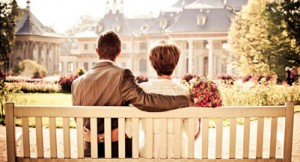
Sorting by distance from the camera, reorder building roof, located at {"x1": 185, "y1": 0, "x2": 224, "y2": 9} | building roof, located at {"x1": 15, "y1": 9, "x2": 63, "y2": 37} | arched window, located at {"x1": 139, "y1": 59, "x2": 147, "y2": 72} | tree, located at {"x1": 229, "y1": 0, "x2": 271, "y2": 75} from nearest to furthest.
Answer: tree, located at {"x1": 229, "y1": 0, "x2": 271, "y2": 75}
building roof, located at {"x1": 185, "y1": 0, "x2": 224, "y2": 9}
building roof, located at {"x1": 15, "y1": 9, "x2": 63, "y2": 37}
arched window, located at {"x1": 139, "y1": 59, "x2": 147, "y2": 72}

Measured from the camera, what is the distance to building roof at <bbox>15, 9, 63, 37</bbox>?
38.7 metres

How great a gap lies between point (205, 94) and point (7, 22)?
2306cm

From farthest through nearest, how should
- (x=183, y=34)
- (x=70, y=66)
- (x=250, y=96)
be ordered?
(x=70, y=66), (x=183, y=34), (x=250, y=96)

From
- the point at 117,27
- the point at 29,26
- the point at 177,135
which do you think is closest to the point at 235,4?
the point at 117,27

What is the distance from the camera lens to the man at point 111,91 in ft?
9.28

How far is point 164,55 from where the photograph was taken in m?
2.94

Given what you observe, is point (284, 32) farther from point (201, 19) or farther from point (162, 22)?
point (162, 22)

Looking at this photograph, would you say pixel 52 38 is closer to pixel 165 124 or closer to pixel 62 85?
pixel 62 85

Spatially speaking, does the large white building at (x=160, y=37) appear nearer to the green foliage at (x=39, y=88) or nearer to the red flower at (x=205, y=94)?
the green foliage at (x=39, y=88)

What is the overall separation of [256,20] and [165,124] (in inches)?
728

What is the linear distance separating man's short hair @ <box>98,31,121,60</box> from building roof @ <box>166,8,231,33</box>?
32982 mm

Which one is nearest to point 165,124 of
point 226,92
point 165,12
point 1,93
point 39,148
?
point 39,148

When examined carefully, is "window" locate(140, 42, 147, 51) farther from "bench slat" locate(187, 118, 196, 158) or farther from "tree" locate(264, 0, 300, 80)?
"bench slat" locate(187, 118, 196, 158)

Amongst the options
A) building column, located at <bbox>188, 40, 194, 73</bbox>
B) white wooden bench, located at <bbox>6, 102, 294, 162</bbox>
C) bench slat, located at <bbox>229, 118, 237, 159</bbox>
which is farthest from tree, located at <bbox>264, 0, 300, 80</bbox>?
building column, located at <bbox>188, 40, 194, 73</bbox>
